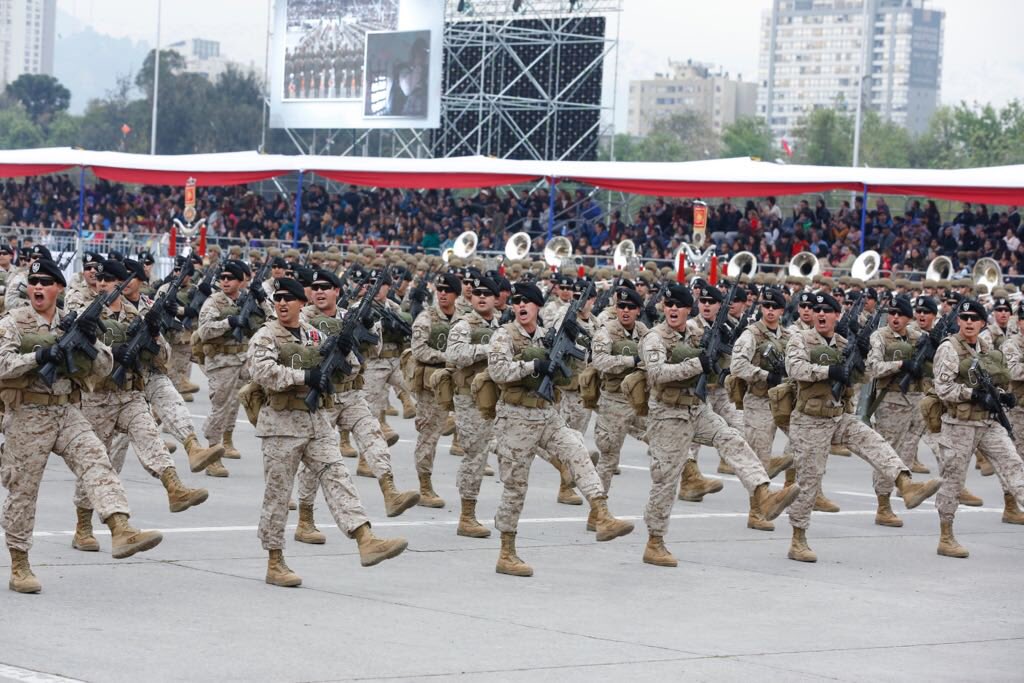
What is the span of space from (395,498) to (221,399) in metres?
4.64

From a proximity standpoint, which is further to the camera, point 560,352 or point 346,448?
point 346,448

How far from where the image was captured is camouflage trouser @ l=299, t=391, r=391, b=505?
11.6 meters

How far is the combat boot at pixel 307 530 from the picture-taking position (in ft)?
39.6

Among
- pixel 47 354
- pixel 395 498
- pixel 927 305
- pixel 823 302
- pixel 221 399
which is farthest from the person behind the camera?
pixel 927 305

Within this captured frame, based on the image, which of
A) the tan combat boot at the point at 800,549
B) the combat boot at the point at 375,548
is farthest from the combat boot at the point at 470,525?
the combat boot at the point at 375,548

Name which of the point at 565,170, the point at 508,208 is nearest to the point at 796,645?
the point at 565,170

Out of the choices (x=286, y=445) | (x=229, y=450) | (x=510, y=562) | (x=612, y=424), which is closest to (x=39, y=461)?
(x=286, y=445)

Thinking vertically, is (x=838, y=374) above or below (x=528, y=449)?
above

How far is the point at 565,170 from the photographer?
34.1 m

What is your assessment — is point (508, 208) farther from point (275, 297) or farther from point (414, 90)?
point (275, 297)

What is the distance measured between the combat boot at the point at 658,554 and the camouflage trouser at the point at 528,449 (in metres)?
0.70

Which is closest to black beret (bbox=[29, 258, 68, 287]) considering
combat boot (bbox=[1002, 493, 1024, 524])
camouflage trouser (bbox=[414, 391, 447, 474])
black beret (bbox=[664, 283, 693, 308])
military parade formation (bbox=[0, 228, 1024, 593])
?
military parade formation (bbox=[0, 228, 1024, 593])

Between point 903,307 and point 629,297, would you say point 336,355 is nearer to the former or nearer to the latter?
point 629,297

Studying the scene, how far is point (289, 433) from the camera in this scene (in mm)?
10562
